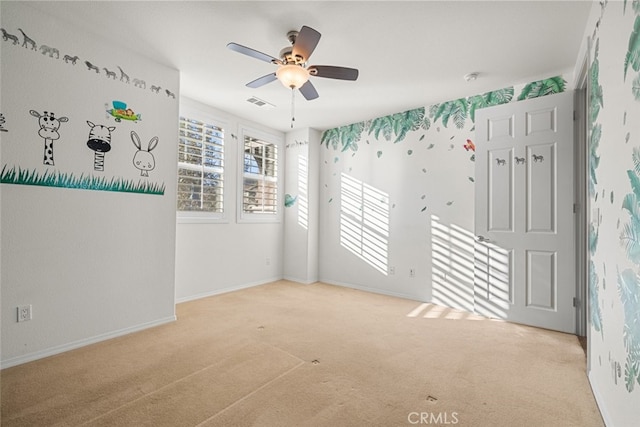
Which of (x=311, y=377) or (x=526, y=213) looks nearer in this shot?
(x=311, y=377)

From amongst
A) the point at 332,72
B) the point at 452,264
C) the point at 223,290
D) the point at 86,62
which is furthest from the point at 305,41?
the point at 223,290

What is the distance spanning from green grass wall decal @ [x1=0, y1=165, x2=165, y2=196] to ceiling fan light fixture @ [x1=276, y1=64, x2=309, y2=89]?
171 centimetres

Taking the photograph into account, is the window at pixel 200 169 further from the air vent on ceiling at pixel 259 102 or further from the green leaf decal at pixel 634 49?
the green leaf decal at pixel 634 49

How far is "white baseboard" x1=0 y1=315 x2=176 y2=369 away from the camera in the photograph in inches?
85.2

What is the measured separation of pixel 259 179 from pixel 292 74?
2.74m

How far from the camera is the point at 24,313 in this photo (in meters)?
2.22

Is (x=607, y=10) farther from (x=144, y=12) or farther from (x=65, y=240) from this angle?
(x=65, y=240)

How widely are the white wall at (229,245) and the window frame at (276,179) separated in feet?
0.06

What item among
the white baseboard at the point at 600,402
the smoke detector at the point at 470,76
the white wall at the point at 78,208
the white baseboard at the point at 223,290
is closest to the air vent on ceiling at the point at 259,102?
the white wall at the point at 78,208

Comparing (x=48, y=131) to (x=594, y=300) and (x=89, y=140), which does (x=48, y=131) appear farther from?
(x=594, y=300)

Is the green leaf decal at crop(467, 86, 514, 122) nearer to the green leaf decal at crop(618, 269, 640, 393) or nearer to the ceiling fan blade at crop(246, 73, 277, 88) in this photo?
the ceiling fan blade at crop(246, 73, 277, 88)

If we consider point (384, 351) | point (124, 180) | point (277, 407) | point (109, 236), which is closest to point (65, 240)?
point (109, 236)

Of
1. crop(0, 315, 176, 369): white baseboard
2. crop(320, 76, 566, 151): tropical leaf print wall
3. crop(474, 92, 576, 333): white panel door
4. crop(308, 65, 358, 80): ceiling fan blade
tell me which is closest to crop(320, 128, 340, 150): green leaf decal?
crop(320, 76, 566, 151): tropical leaf print wall

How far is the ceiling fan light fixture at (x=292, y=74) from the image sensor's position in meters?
2.29
